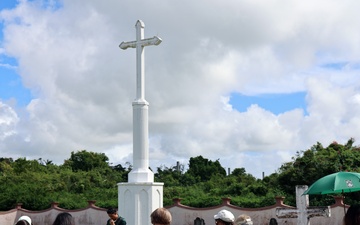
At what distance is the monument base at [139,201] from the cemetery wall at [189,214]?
9.49 m

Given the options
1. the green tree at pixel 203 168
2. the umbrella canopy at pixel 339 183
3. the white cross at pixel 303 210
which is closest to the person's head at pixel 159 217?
the umbrella canopy at pixel 339 183

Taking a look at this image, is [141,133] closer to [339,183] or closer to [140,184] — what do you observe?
[140,184]

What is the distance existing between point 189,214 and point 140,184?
40.1ft

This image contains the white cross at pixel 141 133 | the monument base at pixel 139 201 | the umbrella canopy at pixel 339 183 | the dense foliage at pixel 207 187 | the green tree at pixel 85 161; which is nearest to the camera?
the umbrella canopy at pixel 339 183

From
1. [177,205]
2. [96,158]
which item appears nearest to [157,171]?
[96,158]

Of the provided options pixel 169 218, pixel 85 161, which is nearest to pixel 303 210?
pixel 169 218

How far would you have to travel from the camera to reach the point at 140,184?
492 inches

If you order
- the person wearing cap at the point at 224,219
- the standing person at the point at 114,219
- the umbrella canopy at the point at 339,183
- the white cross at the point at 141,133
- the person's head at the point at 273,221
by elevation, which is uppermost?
A: the white cross at the point at 141,133

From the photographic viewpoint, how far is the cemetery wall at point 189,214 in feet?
68.5

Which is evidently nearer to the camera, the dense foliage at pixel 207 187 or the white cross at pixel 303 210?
the white cross at pixel 303 210

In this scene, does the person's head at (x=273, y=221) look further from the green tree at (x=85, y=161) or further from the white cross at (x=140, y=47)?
the green tree at (x=85, y=161)

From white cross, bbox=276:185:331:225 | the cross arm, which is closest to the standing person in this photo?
white cross, bbox=276:185:331:225

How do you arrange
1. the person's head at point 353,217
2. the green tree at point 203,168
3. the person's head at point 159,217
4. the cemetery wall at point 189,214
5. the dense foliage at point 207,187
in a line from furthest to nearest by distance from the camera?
the green tree at point 203,168
the dense foliage at point 207,187
the cemetery wall at point 189,214
the person's head at point 159,217
the person's head at point 353,217

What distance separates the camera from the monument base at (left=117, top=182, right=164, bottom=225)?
12.5 meters
